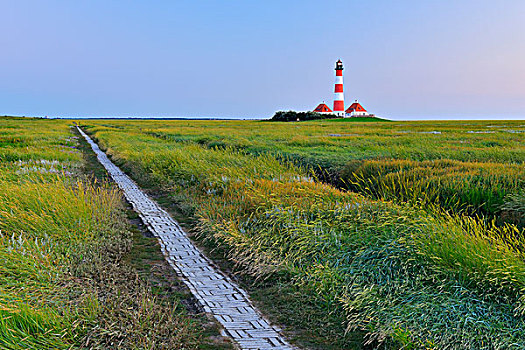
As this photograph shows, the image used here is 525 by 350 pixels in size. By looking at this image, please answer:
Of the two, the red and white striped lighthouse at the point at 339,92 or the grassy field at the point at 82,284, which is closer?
the grassy field at the point at 82,284

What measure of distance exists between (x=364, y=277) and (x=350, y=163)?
8.19 meters

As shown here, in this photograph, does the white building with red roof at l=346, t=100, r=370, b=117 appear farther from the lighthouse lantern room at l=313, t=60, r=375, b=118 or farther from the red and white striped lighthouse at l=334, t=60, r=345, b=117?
the red and white striped lighthouse at l=334, t=60, r=345, b=117

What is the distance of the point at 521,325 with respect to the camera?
Result: 11.6ft

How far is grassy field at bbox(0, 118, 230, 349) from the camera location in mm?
3441

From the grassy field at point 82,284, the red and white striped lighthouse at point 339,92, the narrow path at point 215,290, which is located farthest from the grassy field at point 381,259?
the red and white striped lighthouse at point 339,92

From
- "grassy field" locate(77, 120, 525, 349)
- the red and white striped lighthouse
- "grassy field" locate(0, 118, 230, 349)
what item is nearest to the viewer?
"grassy field" locate(0, 118, 230, 349)

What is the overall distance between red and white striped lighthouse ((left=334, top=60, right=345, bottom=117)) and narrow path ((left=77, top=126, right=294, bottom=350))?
71.6m

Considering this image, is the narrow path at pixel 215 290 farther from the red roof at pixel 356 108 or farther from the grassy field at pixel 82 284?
the red roof at pixel 356 108

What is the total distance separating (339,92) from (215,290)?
77.2 meters

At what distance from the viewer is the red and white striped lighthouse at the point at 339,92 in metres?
75.4

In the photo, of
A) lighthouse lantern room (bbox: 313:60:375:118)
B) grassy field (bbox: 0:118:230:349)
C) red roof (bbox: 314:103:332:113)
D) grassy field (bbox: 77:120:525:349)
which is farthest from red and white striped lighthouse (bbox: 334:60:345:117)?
grassy field (bbox: 0:118:230:349)

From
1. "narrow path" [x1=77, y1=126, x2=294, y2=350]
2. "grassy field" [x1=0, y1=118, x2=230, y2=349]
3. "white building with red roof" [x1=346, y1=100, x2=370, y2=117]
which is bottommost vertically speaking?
"narrow path" [x1=77, y1=126, x2=294, y2=350]

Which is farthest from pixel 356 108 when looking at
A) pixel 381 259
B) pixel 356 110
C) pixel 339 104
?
pixel 381 259

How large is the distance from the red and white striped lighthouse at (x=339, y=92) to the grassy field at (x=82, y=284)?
72905 mm
